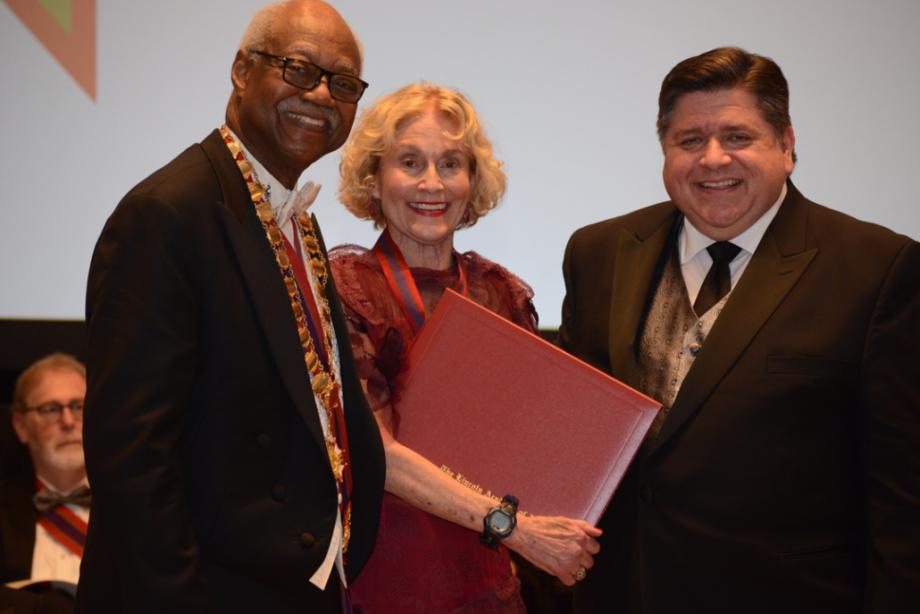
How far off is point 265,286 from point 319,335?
187mm

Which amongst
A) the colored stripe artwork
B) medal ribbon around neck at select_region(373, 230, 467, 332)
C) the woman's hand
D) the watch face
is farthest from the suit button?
the colored stripe artwork

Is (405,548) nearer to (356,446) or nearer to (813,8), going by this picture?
(356,446)

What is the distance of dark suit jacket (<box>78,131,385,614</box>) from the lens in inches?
51.9

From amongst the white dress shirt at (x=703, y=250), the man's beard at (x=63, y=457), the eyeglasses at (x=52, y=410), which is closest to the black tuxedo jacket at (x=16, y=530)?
the man's beard at (x=63, y=457)

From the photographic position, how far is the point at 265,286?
148 centimetres

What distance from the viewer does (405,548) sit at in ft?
7.07

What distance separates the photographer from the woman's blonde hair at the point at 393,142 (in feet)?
7.70

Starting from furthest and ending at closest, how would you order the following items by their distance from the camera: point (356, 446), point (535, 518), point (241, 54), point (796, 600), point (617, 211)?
point (617, 211) < point (535, 518) < point (796, 600) < point (356, 446) < point (241, 54)

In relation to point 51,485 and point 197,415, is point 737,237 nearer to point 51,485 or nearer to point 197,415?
point 197,415

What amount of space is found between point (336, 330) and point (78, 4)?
100 inches

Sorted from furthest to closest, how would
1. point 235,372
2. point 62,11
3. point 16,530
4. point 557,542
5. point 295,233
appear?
A: 1. point 62,11
2. point 16,530
3. point 557,542
4. point 295,233
5. point 235,372

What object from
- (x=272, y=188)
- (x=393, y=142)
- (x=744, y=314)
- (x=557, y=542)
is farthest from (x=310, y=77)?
(x=557, y=542)

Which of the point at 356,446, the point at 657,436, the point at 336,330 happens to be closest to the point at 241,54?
the point at 336,330

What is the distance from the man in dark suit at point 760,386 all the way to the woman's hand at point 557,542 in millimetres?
87
